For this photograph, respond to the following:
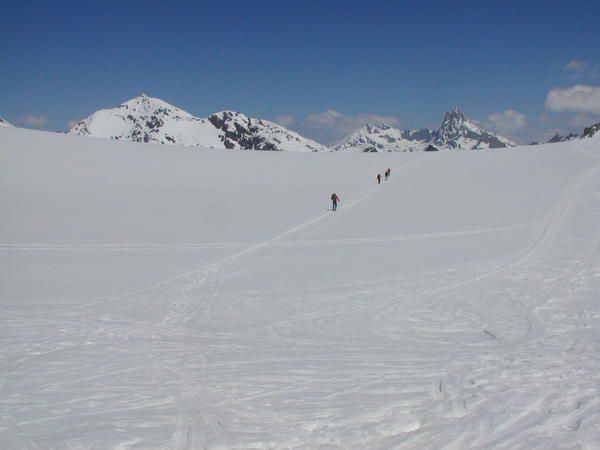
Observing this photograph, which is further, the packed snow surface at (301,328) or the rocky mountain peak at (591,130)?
the rocky mountain peak at (591,130)

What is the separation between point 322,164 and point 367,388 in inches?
2002

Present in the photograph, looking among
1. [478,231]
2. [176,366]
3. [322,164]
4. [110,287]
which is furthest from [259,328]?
[322,164]

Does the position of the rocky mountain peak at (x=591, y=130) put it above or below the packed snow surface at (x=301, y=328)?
above

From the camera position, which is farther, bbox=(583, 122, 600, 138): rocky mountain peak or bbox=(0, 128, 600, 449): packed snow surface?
bbox=(583, 122, 600, 138): rocky mountain peak

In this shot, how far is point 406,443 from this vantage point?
18.2 ft

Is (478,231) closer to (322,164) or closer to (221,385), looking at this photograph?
(221,385)

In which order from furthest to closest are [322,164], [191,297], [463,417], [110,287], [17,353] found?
[322,164] < [110,287] < [191,297] < [17,353] < [463,417]

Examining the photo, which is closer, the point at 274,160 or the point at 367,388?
the point at 367,388

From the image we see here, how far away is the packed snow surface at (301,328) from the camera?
6.01m

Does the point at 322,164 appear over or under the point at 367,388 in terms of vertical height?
over

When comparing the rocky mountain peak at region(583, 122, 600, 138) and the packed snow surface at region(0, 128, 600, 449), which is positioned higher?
the rocky mountain peak at region(583, 122, 600, 138)

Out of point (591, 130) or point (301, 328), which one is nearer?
point (301, 328)

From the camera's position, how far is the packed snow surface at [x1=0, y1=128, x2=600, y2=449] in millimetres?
6008

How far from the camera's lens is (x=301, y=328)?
10086mm
